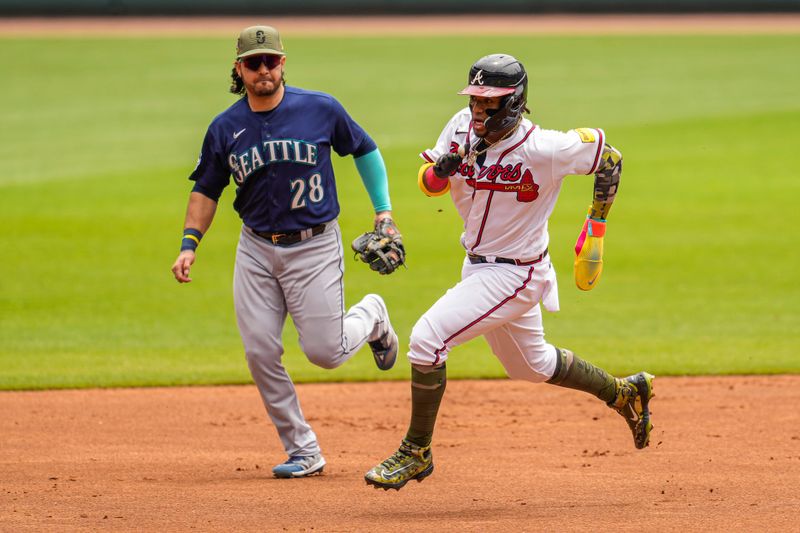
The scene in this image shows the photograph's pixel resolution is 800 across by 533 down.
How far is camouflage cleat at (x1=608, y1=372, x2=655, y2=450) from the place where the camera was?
6.79 m

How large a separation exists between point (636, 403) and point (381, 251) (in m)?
1.73

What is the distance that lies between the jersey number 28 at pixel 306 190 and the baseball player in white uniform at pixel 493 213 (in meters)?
0.62

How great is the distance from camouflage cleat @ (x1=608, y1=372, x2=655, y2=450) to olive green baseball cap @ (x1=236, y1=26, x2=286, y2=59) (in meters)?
2.62

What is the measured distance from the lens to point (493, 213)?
6.23 metres

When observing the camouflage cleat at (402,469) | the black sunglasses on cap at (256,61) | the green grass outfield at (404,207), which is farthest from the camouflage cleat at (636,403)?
the green grass outfield at (404,207)

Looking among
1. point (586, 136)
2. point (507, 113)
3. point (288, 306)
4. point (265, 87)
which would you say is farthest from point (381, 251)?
point (586, 136)

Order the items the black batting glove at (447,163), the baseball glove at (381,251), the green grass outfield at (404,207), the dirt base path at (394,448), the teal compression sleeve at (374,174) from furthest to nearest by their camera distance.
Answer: the green grass outfield at (404,207) < the teal compression sleeve at (374,174) < the baseball glove at (381,251) < the black batting glove at (447,163) < the dirt base path at (394,448)

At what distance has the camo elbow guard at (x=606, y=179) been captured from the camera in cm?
630

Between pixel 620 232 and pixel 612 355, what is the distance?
5667mm

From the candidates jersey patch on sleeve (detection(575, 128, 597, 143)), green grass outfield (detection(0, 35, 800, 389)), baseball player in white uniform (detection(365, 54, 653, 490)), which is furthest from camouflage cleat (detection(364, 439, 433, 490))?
green grass outfield (detection(0, 35, 800, 389))

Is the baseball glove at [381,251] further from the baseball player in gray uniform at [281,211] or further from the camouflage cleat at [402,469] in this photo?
the camouflage cleat at [402,469]

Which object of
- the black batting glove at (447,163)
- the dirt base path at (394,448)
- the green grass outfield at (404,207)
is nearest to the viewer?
the dirt base path at (394,448)

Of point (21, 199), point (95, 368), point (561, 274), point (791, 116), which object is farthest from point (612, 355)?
point (791, 116)

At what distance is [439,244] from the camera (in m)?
15.0
